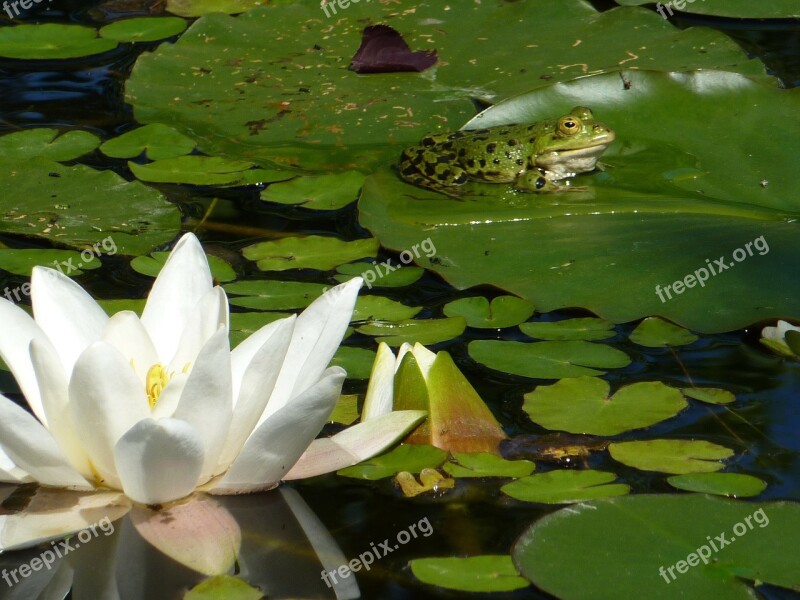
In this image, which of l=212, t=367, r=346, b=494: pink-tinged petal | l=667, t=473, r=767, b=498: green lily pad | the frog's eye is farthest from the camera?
the frog's eye

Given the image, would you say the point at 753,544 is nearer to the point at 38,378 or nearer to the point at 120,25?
the point at 38,378

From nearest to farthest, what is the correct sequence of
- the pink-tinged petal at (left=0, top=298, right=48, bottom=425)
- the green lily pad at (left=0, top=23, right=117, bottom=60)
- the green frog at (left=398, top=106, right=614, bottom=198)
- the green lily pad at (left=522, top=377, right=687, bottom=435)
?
→ the pink-tinged petal at (left=0, top=298, right=48, bottom=425) → the green lily pad at (left=522, top=377, right=687, bottom=435) → the green frog at (left=398, top=106, right=614, bottom=198) → the green lily pad at (left=0, top=23, right=117, bottom=60)

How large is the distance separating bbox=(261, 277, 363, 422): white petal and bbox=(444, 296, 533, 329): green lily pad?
0.92 meters

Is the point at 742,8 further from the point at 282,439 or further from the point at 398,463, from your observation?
the point at 282,439

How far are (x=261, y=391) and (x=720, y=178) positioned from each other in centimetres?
221

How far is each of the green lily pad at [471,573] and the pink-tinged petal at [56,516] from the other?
666 mm

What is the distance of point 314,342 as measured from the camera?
2.26 metres

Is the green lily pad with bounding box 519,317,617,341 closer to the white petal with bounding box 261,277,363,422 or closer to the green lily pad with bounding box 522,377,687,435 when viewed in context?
the green lily pad with bounding box 522,377,687,435

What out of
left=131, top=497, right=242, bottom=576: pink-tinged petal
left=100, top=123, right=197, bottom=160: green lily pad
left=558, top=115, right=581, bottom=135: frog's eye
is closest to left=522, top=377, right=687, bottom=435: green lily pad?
left=131, top=497, right=242, bottom=576: pink-tinged petal

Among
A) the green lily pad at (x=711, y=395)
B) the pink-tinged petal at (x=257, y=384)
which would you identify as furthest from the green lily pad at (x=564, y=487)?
the pink-tinged petal at (x=257, y=384)

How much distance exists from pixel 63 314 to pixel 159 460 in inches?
19.4

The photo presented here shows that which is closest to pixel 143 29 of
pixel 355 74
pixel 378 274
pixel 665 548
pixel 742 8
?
pixel 355 74

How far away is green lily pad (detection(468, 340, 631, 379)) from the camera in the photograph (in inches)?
111

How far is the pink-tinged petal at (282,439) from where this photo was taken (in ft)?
6.60
